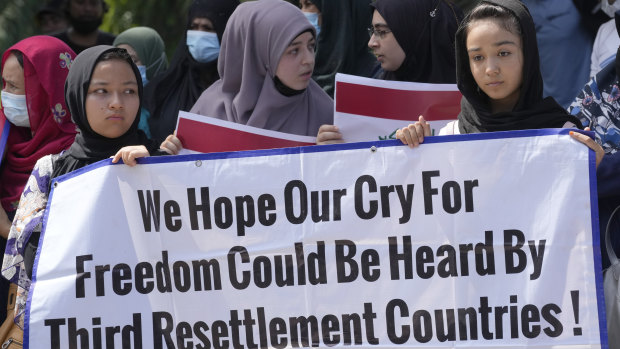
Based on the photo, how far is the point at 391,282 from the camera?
11.6 ft

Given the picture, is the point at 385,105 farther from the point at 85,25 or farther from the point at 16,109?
the point at 85,25

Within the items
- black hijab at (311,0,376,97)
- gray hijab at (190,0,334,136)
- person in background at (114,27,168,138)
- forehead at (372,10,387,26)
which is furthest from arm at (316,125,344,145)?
person in background at (114,27,168,138)

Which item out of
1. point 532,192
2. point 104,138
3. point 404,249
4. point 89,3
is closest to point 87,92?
point 104,138

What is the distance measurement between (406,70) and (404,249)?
5.12ft

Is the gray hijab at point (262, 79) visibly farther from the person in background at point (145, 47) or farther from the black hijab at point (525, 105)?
the person in background at point (145, 47)

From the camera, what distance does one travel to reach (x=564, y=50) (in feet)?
18.3

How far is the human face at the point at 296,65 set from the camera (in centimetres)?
451

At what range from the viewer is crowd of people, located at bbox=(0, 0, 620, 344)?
3.63m

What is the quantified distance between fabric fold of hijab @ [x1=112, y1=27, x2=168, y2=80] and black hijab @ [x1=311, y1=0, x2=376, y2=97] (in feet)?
5.23

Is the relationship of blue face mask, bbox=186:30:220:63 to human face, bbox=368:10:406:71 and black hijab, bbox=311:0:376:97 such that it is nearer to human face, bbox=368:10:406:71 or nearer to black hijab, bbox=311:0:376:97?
black hijab, bbox=311:0:376:97

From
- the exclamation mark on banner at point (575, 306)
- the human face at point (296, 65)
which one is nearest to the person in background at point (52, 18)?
the human face at point (296, 65)


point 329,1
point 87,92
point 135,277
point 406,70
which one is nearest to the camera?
point 135,277

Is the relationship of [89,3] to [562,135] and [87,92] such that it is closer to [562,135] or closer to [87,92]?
[87,92]

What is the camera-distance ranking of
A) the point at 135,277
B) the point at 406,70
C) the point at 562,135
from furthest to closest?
the point at 406,70, the point at 135,277, the point at 562,135
